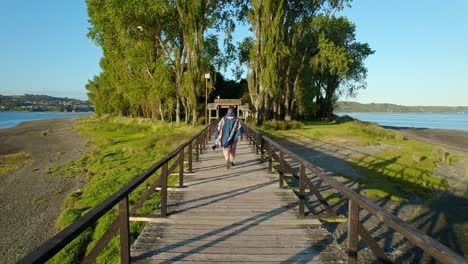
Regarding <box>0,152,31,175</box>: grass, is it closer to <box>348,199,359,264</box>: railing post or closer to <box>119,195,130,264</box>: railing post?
<box>119,195,130,264</box>: railing post

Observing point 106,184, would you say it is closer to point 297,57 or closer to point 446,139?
point 297,57

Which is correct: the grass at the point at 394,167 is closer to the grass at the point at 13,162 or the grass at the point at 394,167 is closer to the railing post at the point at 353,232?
the railing post at the point at 353,232

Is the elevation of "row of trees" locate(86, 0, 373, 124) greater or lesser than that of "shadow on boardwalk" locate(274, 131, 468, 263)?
greater

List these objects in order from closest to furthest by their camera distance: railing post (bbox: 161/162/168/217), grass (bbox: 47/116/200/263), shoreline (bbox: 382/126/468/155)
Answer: railing post (bbox: 161/162/168/217) < grass (bbox: 47/116/200/263) < shoreline (bbox: 382/126/468/155)

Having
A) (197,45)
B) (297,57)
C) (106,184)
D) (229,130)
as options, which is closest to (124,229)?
(229,130)

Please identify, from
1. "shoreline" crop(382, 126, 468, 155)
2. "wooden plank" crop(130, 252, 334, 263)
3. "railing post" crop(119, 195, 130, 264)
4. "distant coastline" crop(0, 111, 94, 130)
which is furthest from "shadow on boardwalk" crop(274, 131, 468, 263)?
"distant coastline" crop(0, 111, 94, 130)

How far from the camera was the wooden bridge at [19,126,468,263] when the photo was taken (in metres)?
2.52

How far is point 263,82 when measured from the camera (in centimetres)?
3022

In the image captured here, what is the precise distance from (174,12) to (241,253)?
29901 millimetres

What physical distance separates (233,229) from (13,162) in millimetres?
19950

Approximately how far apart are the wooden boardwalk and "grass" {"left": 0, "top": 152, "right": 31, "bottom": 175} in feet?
50.1

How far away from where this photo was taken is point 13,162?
18.4m

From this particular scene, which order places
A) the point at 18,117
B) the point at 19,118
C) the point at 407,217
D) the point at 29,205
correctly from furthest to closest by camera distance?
the point at 18,117, the point at 19,118, the point at 29,205, the point at 407,217

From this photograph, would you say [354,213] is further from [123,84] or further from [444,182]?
[123,84]
